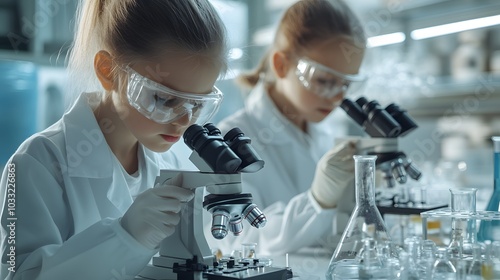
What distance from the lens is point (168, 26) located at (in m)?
1.37

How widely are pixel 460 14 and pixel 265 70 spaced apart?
1749 millimetres

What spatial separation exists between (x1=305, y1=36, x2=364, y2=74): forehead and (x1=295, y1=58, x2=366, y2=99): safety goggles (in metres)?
0.04

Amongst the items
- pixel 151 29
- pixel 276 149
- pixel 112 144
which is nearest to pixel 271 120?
pixel 276 149

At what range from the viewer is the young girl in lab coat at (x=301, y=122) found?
6.24ft

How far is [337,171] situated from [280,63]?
672 mm

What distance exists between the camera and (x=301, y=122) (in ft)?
8.21

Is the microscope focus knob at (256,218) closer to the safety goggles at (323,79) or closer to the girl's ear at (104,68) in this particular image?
the girl's ear at (104,68)

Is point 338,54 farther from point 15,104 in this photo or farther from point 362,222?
point 15,104

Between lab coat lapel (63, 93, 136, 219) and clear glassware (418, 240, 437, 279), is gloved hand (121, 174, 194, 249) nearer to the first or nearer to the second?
lab coat lapel (63, 93, 136, 219)

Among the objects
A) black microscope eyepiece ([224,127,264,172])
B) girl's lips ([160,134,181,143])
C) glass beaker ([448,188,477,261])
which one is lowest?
glass beaker ([448,188,477,261])

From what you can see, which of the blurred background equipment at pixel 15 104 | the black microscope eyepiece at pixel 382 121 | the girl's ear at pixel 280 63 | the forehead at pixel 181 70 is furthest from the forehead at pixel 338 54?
the blurred background equipment at pixel 15 104

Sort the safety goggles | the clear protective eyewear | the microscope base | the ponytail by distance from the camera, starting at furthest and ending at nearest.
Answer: the ponytail, the safety goggles, the clear protective eyewear, the microscope base

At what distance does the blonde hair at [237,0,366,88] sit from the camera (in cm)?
222

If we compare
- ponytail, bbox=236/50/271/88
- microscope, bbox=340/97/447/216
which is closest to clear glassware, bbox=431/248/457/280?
microscope, bbox=340/97/447/216
